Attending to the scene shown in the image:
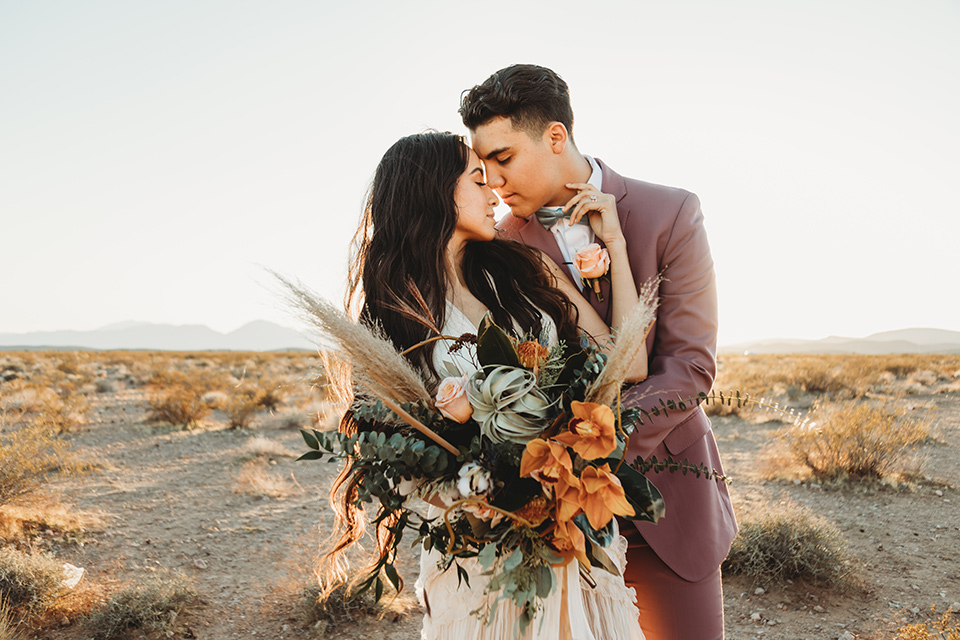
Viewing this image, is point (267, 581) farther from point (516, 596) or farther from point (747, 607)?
point (516, 596)

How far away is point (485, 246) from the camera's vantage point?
2490 millimetres

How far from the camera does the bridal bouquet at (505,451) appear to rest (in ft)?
4.07

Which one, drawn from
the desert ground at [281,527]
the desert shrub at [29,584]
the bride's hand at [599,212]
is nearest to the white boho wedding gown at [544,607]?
the desert ground at [281,527]

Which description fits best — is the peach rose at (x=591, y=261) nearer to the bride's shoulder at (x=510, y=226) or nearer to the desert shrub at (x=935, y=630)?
the bride's shoulder at (x=510, y=226)

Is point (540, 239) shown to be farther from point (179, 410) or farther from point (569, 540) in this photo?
point (179, 410)

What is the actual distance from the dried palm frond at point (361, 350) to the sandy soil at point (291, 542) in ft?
11.8

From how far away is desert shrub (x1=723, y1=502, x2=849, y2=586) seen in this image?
4660 millimetres

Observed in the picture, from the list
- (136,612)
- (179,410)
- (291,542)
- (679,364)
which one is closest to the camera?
(679,364)

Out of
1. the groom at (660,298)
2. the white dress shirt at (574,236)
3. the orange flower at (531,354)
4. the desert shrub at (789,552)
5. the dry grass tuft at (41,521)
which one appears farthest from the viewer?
the dry grass tuft at (41,521)

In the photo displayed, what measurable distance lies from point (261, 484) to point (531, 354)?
704 centimetres

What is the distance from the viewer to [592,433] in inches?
46.8

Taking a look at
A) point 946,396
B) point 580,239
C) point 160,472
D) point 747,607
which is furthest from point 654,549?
point 946,396

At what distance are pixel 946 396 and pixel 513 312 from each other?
48.1 ft

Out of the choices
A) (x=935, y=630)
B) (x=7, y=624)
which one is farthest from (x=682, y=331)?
(x=7, y=624)
